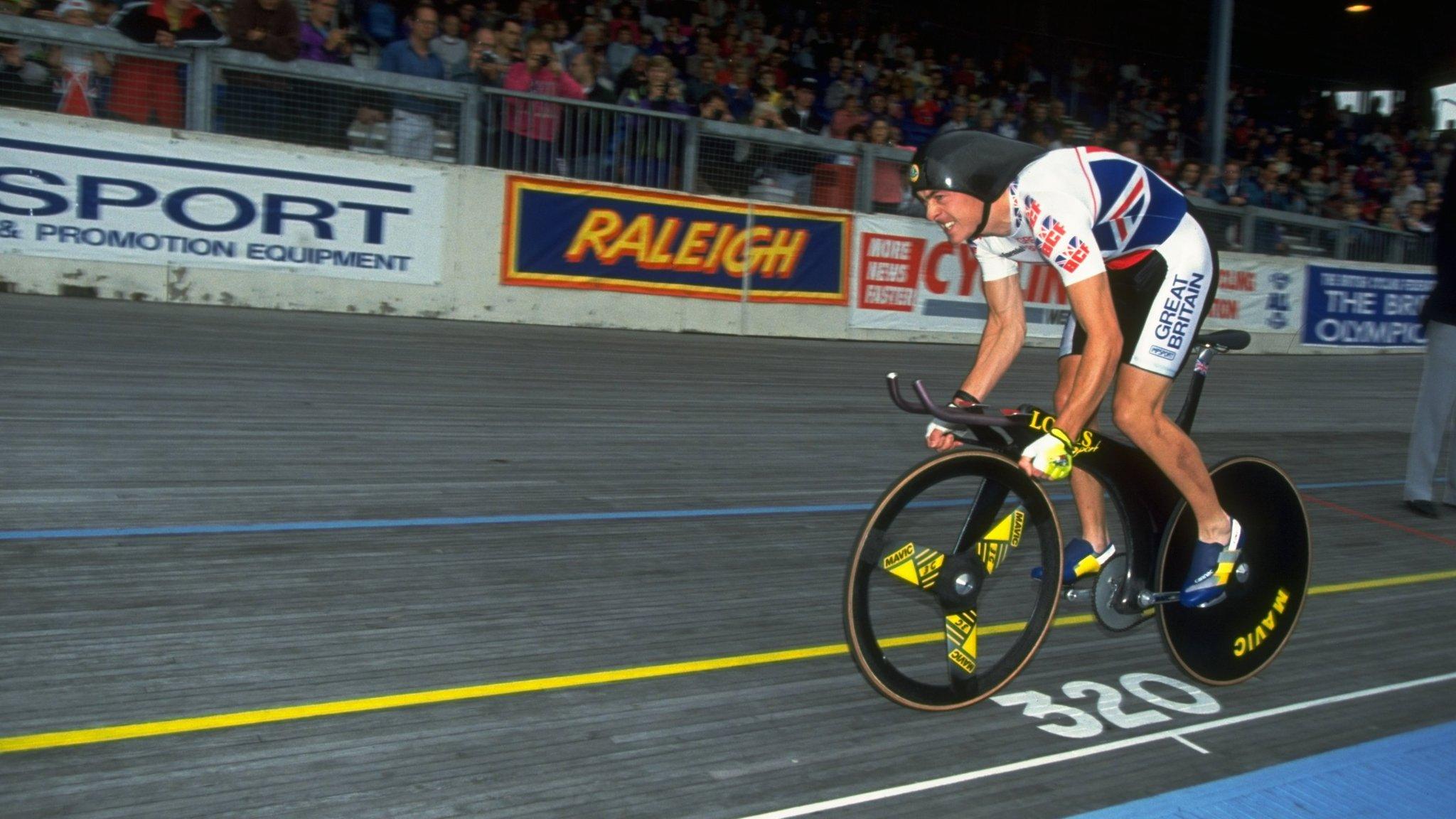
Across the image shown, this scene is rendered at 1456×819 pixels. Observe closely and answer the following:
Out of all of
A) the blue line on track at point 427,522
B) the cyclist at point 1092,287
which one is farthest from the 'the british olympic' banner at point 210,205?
the cyclist at point 1092,287

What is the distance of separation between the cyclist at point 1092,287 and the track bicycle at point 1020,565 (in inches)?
3.1

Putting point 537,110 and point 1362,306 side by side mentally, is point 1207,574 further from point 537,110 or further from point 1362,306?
point 1362,306

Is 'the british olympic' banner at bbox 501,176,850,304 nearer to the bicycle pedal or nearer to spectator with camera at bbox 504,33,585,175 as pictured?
spectator with camera at bbox 504,33,585,175

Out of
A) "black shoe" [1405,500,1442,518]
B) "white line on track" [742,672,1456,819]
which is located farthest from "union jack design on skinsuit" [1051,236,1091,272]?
"black shoe" [1405,500,1442,518]

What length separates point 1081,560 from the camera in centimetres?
335

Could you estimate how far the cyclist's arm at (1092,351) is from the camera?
285 cm

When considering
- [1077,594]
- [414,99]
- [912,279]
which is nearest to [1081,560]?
[1077,594]

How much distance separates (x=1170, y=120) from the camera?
19.6 metres

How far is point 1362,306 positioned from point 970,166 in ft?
50.2

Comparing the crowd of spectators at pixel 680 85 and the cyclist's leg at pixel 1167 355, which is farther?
the crowd of spectators at pixel 680 85

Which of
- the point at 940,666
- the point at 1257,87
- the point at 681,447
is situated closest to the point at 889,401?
the point at 681,447

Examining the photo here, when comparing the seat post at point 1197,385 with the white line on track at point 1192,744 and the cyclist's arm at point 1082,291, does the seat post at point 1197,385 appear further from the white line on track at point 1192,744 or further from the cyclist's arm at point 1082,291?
the white line on track at point 1192,744

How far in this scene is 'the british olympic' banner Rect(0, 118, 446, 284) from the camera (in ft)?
27.9

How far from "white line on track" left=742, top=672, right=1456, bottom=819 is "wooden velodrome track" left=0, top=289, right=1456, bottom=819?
0.5 inches
